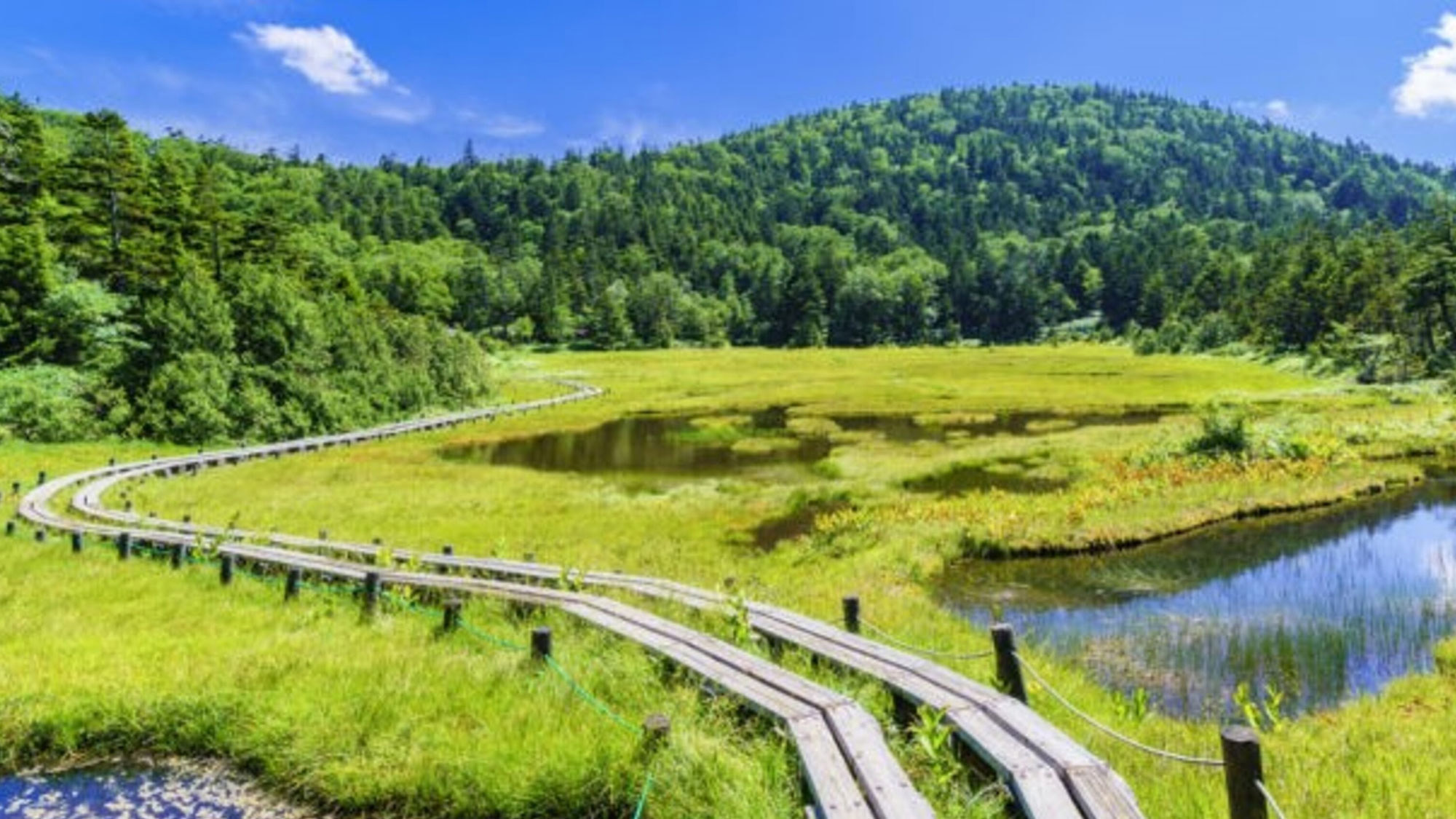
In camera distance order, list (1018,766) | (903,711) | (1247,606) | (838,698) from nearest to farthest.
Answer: (1018,766) → (838,698) → (903,711) → (1247,606)

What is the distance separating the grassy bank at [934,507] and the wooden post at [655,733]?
1.11 meters

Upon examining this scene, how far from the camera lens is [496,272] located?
182m

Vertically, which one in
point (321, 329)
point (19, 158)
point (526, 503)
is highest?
point (19, 158)

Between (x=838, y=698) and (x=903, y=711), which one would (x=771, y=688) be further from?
(x=903, y=711)

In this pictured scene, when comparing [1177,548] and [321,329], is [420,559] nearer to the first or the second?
[1177,548]

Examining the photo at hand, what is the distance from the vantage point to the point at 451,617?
47.8ft

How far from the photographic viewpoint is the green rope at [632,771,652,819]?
298 inches

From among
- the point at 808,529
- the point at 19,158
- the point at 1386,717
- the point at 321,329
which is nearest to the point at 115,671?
the point at 1386,717

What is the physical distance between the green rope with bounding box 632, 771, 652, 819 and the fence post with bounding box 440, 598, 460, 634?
23.2 ft

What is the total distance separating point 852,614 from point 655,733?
5.35 meters

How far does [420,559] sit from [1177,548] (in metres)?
21.1

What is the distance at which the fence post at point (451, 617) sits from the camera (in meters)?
14.5

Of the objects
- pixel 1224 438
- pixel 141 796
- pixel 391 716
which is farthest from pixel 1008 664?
pixel 1224 438

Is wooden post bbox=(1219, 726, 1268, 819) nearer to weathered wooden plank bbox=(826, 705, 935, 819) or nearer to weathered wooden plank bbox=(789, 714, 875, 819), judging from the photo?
weathered wooden plank bbox=(826, 705, 935, 819)
